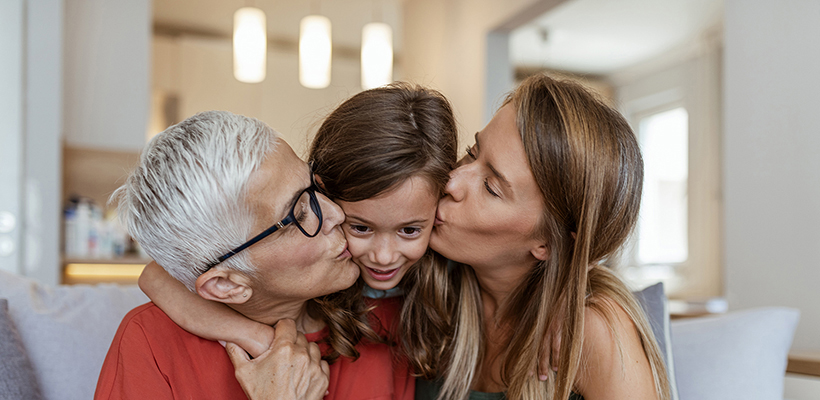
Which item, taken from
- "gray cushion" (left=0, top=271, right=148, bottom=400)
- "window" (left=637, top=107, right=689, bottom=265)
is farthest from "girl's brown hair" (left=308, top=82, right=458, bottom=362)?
"window" (left=637, top=107, right=689, bottom=265)

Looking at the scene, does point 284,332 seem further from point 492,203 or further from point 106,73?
point 106,73

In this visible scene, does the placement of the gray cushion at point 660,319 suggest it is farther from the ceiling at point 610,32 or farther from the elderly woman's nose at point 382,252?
the ceiling at point 610,32

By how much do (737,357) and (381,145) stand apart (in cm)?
97

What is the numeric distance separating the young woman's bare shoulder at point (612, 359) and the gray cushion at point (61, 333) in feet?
Answer: 3.47

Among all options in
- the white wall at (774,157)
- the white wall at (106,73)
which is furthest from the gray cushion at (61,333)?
the white wall at (106,73)

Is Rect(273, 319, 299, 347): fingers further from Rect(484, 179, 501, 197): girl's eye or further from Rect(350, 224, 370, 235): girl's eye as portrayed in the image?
Rect(484, 179, 501, 197): girl's eye

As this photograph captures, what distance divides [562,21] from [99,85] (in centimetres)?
351

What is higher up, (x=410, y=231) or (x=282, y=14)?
(x=282, y=14)

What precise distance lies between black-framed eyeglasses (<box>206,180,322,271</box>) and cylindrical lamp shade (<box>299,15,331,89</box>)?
96.7 inches

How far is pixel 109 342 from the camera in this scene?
4.48ft

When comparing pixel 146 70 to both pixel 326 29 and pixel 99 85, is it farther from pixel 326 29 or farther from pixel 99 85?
pixel 326 29

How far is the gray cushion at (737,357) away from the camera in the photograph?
135 centimetres

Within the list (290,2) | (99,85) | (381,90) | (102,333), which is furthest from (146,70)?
(381,90)

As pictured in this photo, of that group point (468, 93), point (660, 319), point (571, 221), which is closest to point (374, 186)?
point (571, 221)
